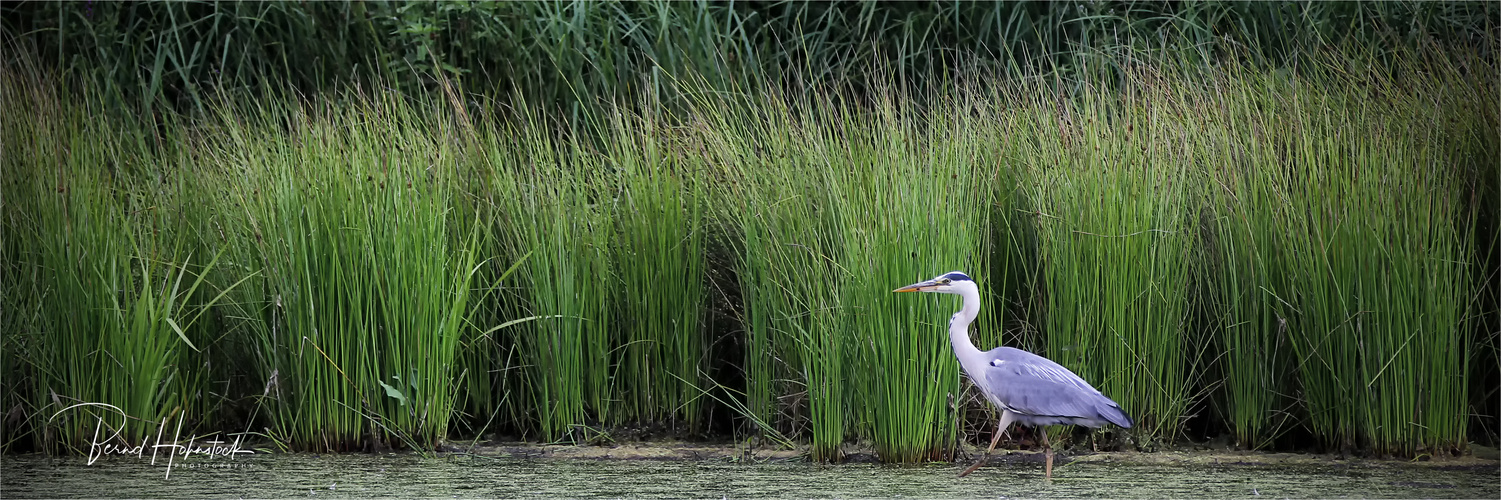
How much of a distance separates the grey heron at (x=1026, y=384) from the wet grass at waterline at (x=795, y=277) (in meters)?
0.25

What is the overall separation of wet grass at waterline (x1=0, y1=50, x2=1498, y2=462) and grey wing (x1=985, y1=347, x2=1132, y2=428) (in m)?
0.27

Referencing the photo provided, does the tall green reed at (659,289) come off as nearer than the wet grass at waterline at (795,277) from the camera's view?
No

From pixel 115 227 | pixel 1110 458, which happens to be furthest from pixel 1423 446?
pixel 115 227

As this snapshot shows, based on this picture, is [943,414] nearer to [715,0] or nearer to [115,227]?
[115,227]

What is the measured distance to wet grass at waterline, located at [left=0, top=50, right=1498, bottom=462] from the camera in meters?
3.39

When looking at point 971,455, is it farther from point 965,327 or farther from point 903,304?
point 965,327

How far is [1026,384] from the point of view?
300 centimetres

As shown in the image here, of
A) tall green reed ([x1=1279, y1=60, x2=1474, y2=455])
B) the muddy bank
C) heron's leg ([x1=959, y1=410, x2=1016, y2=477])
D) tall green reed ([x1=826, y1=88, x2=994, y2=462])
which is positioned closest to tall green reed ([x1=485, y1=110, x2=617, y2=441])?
the muddy bank

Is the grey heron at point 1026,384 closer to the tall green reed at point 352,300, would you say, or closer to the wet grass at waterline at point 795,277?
the wet grass at waterline at point 795,277

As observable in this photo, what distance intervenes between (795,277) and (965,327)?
67cm

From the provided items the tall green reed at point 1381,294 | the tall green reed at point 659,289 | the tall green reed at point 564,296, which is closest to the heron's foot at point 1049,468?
the tall green reed at point 1381,294

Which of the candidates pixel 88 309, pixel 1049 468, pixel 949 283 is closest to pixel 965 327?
pixel 949 283

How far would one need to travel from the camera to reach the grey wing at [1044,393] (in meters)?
2.99

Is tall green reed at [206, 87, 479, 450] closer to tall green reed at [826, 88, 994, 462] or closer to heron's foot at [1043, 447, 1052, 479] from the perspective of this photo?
tall green reed at [826, 88, 994, 462]
